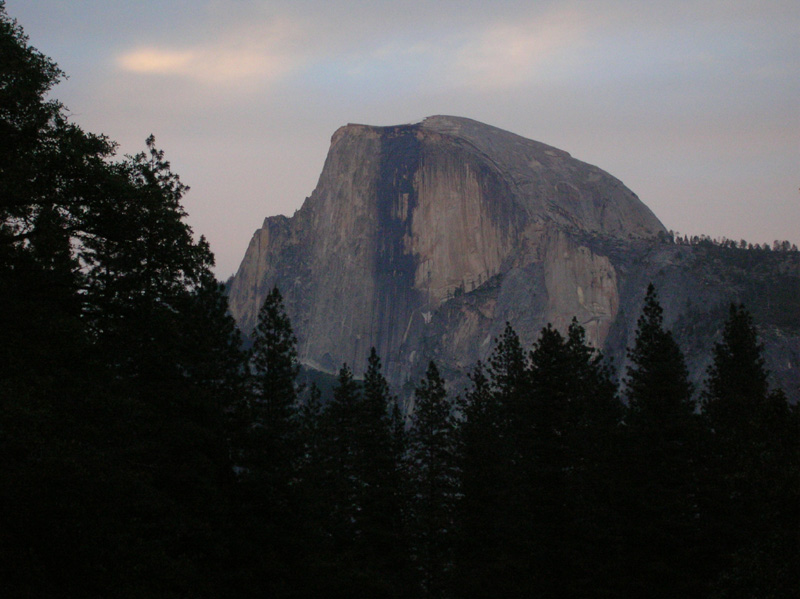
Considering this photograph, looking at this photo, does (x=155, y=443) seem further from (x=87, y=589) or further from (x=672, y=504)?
(x=672, y=504)

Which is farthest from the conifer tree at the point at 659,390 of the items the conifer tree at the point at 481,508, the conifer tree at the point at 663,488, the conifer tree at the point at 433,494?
the conifer tree at the point at 433,494

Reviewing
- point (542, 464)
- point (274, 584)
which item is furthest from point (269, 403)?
point (542, 464)

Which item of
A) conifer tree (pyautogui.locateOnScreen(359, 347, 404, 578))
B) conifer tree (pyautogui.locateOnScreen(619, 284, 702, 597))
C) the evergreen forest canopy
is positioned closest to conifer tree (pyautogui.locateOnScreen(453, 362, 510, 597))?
the evergreen forest canopy

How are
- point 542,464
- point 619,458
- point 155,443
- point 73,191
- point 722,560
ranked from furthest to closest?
point 542,464, point 619,458, point 722,560, point 155,443, point 73,191

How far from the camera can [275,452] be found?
31031mm

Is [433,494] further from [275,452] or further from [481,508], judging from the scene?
[275,452]

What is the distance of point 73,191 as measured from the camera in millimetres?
17047

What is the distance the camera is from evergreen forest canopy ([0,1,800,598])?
50.2 ft

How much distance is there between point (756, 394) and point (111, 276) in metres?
33.8

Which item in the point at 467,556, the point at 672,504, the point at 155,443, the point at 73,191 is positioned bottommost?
the point at 467,556

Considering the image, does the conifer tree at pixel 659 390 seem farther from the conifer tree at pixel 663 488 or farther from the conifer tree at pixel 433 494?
the conifer tree at pixel 433 494

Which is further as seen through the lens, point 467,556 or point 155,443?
point 467,556

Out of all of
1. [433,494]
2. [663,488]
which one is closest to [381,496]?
[433,494]

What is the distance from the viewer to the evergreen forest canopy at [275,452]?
50.2 ft
